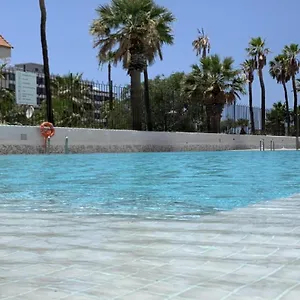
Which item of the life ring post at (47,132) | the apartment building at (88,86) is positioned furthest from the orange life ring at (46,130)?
the apartment building at (88,86)

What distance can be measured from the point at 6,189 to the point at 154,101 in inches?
995

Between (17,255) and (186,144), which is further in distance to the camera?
(186,144)

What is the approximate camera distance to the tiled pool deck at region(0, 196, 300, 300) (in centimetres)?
192

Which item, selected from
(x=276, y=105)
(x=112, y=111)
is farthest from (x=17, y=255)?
(x=276, y=105)

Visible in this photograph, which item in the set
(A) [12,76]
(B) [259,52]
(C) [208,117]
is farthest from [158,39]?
(B) [259,52]

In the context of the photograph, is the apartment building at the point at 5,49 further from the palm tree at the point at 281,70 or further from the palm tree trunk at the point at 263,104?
the palm tree at the point at 281,70

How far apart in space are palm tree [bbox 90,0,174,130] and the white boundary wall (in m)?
1.33

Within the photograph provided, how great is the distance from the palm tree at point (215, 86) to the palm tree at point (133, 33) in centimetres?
536

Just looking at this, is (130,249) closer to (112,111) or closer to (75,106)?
(75,106)

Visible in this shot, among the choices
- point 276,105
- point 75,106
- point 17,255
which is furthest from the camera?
point 276,105

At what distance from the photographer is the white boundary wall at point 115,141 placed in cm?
1644

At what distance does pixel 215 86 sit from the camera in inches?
1091

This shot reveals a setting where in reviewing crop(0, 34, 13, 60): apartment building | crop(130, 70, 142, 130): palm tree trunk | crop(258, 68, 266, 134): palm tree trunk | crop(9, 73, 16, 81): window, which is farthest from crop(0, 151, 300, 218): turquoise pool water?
crop(258, 68, 266, 134): palm tree trunk

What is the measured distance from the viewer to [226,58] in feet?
94.1
